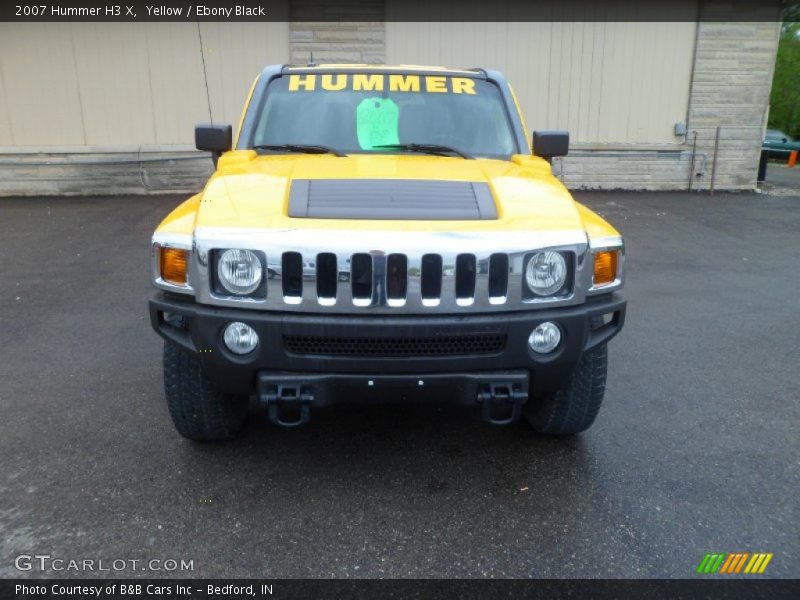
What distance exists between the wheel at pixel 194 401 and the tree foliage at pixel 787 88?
40.9m

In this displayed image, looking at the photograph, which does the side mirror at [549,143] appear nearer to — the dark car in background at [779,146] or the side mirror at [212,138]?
the side mirror at [212,138]

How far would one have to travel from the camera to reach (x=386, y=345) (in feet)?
8.20

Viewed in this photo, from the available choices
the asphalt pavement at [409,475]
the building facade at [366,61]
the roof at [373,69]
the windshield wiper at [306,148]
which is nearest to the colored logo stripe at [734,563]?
the asphalt pavement at [409,475]

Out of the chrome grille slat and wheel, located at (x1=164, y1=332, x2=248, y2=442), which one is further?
wheel, located at (x1=164, y1=332, x2=248, y2=442)

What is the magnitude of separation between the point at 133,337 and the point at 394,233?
321 centimetres

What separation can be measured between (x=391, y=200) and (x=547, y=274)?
2.33 ft

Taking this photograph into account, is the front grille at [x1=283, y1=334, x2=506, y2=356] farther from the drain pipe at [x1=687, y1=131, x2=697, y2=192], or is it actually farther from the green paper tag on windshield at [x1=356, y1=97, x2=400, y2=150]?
the drain pipe at [x1=687, y1=131, x2=697, y2=192]

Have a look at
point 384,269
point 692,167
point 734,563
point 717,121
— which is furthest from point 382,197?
point 717,121

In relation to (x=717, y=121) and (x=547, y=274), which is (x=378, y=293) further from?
(x=717, y=121)

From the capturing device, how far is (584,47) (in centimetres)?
1259

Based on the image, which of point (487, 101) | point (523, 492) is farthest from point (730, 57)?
point (523, 492)

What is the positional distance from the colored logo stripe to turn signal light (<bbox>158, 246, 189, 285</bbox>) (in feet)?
7.48

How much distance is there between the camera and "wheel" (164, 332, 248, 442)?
2881 millimetres

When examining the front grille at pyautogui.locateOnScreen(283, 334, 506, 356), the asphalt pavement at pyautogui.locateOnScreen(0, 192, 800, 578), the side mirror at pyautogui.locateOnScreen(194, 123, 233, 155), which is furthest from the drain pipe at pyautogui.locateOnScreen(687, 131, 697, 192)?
the front grille at pyautogui.locateOnScreen(283, 334, 506, 356)
